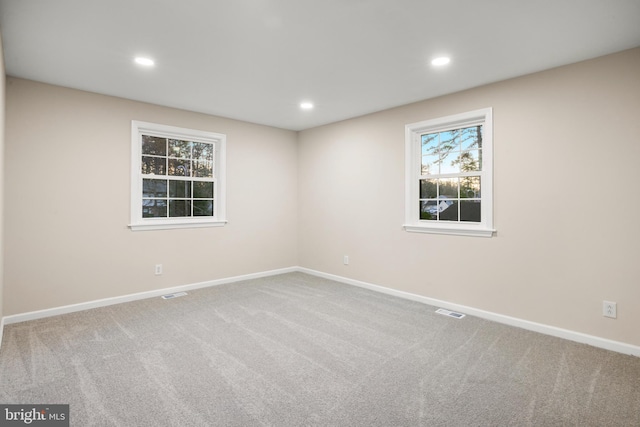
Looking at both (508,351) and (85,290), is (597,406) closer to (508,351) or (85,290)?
(508,351)

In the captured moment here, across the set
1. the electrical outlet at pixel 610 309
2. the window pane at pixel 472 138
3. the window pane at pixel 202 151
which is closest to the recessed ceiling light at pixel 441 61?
the window pane at pixel 472 138

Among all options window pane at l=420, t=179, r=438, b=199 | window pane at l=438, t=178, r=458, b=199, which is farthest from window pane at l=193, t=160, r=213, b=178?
window pane at l=438, t=178, r=458, b=199

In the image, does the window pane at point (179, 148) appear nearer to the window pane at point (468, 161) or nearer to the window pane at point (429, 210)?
the window pane at point (429, 210)

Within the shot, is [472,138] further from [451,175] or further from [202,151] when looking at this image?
[202,151]

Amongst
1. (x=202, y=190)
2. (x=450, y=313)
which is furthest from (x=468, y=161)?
(x=202, y=190)

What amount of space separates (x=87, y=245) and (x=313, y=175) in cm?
326

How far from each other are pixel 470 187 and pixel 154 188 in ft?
13.0

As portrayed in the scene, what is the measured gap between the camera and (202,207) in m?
4.78

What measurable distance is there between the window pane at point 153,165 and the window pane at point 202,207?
626 millimetres

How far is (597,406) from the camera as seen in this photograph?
6.45 ft

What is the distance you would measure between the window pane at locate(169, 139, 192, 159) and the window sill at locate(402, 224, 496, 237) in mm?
3155

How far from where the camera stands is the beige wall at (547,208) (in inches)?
106

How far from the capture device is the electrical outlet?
8.96 ft

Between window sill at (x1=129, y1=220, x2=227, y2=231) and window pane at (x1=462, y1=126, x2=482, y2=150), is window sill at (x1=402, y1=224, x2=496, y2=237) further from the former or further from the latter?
window sill at (x1=129, y1=220, x2=227, y2=231)
